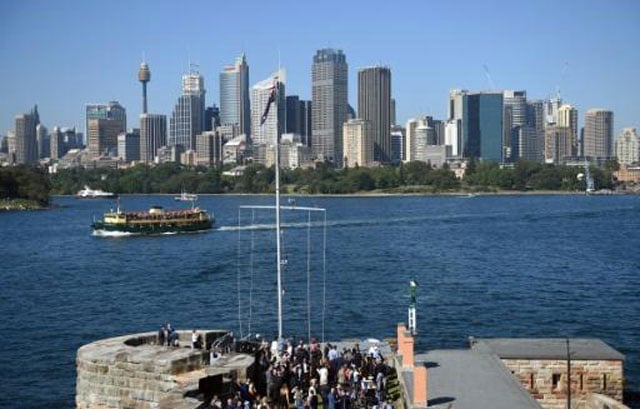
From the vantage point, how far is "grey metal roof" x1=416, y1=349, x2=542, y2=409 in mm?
20219

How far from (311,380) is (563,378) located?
7985 mm

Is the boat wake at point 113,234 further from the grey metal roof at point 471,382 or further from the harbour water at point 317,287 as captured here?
the grey metal roof at point 471,382

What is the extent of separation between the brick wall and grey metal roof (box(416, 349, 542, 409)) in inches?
52.5

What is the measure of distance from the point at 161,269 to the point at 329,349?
151 feet

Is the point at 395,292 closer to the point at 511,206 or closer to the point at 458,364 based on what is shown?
the point at 458,364

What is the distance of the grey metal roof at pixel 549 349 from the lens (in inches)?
1005

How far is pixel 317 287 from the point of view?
2215 inches

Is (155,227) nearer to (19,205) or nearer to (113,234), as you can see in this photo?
(113,234)

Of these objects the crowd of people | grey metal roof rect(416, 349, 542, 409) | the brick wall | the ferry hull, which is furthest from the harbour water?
grey metal roof rect(416, 349, 542, 409)

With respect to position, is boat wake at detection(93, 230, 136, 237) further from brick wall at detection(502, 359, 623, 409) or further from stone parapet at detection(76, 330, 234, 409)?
brick wall at detection(502, 359, 623, 409)

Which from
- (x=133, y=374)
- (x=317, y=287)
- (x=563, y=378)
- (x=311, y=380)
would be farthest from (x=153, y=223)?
(x=311, y=380)

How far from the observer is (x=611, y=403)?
22781mm

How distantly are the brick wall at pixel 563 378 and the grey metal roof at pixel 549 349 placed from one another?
0.17m

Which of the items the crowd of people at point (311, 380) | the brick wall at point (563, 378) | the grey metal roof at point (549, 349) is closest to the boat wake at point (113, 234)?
the grey metal roof at point (549, 349)
